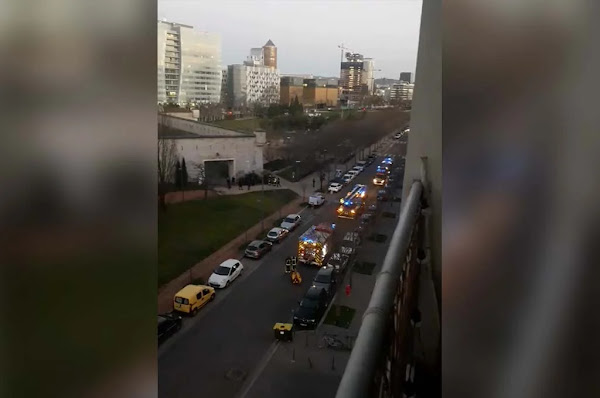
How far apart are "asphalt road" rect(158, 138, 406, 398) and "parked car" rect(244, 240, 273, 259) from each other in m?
0.06

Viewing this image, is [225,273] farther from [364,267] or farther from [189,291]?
[364,267]

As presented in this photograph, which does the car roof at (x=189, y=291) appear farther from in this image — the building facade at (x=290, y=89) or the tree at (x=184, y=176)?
the building facade at (x=290, y=89)

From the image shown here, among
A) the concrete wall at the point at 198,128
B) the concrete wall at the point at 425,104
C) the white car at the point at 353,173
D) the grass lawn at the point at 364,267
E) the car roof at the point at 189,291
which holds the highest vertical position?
the concrete wall at the point at 425,104

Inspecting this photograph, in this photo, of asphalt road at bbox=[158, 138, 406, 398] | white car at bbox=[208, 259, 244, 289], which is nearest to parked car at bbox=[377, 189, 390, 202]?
asphalt road at bbox=[158, 138, 406, 398]

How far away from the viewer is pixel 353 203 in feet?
15.1

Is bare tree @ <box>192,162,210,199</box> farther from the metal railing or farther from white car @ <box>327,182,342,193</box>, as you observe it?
the metal railing

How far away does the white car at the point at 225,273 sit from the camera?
372cm

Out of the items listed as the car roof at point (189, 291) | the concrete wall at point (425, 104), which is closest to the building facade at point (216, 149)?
the car roof at point (189, 291)

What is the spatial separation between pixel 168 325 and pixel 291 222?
1653mm

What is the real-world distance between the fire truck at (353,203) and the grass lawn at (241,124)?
48.4 inches

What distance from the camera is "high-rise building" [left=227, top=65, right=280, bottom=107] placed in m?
3.68

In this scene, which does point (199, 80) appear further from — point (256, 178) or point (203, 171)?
point (256, 178)
